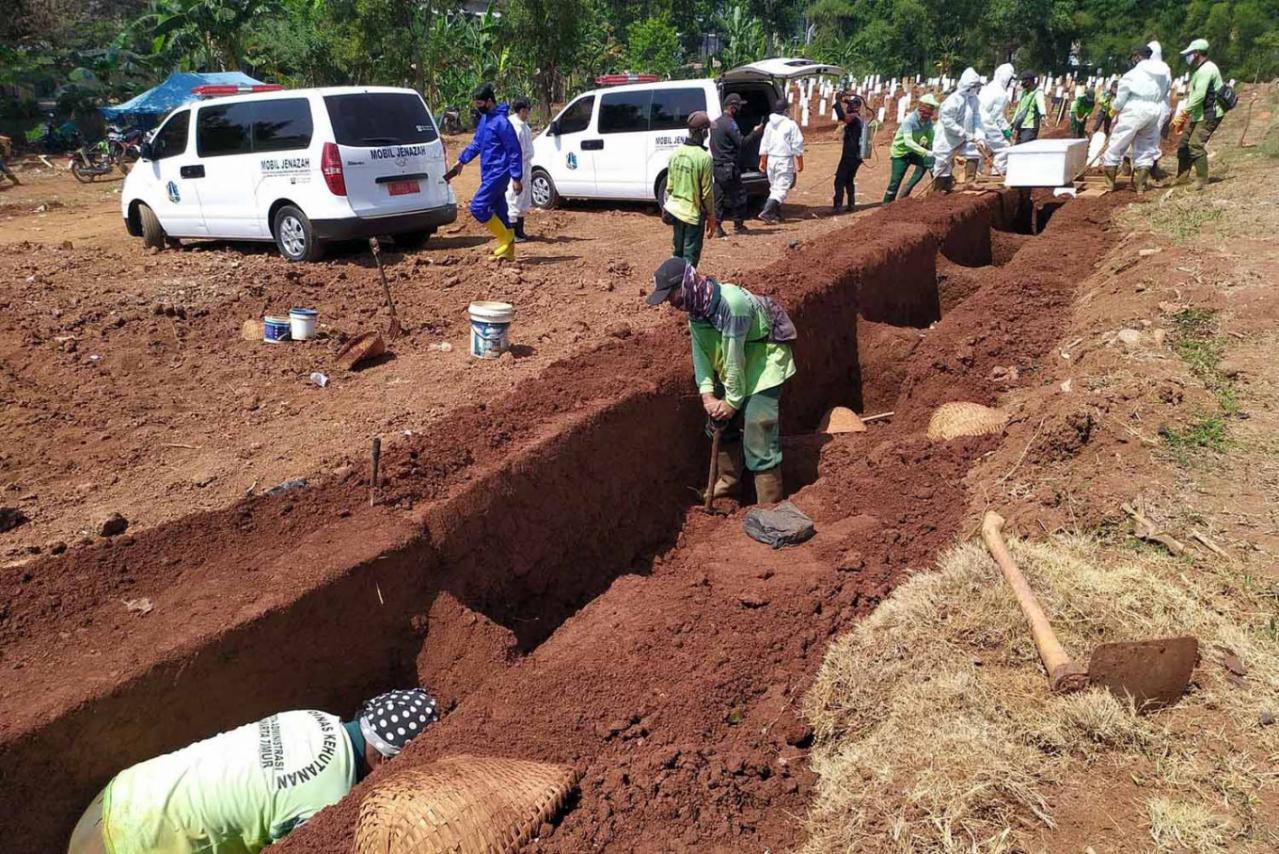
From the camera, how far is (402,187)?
32.4 feet

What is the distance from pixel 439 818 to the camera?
2834mm

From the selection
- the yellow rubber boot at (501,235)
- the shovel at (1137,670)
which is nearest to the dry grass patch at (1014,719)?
the shovel at (1137,670)

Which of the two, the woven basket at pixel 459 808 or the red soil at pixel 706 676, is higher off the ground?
the woven basket at pixel 459 808

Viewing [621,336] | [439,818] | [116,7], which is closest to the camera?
[439,818]

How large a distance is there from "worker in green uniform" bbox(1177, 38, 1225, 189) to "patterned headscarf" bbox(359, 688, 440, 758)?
Result: 44.0ft

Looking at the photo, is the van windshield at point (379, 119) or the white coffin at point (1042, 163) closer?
the van windshield at point (379, 119)

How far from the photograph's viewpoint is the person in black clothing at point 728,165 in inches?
450

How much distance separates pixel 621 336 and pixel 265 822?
4579 mm

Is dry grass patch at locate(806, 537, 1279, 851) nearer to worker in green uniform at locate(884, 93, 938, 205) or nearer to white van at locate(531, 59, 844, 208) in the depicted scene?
white van at locate(531, 59, 844, 208)

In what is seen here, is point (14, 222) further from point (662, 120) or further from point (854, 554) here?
point (854, 554)

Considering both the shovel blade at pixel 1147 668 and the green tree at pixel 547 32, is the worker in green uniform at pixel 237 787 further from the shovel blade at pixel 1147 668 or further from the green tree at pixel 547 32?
the green tree at pixel 547 32

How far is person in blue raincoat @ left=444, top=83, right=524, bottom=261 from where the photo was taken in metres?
9.50

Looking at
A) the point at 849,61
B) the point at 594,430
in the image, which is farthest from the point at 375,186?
the point at 849,61

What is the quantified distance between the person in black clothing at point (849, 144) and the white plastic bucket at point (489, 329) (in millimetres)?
7848
